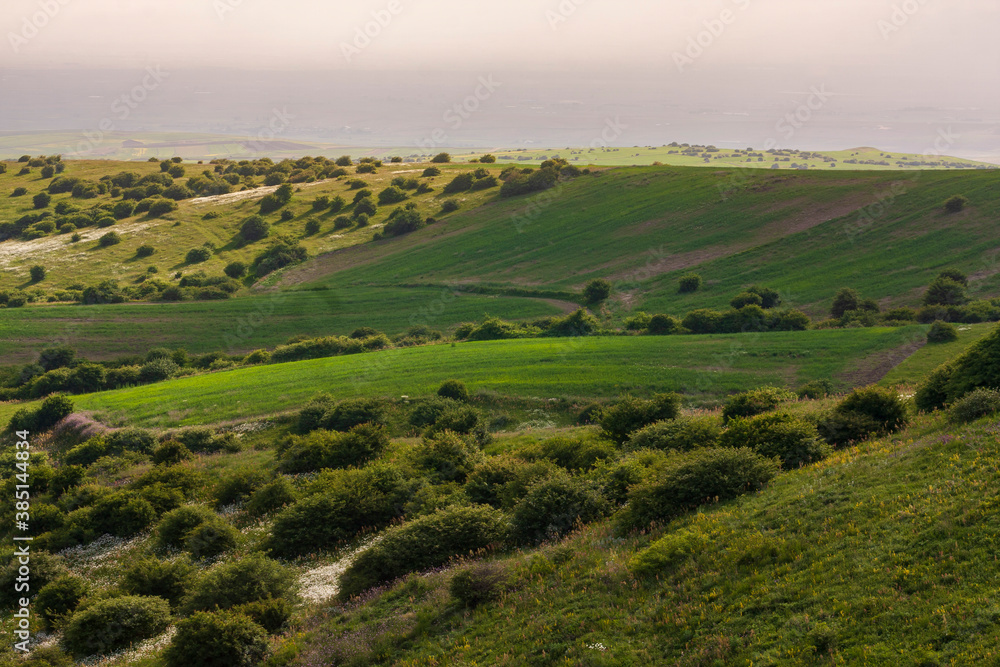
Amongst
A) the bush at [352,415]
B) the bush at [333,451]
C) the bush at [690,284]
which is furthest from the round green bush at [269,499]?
the bush at [690,284]

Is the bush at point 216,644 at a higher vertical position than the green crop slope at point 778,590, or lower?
lower

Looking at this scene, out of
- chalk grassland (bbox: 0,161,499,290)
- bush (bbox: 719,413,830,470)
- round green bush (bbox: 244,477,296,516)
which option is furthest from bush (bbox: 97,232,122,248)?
bush (bbox: 719,413,830,470)

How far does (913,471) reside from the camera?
52.2ft

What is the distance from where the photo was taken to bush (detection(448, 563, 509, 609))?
54.3 feet

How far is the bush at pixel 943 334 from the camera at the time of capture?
3997 centimetres

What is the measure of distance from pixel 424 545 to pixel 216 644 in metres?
6.58

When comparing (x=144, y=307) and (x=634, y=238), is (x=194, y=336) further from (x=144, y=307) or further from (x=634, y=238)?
(x=634, y=238)

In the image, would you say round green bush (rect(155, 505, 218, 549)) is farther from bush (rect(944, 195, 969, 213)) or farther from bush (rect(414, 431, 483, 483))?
bush (rect(944, 195, 969, 213))

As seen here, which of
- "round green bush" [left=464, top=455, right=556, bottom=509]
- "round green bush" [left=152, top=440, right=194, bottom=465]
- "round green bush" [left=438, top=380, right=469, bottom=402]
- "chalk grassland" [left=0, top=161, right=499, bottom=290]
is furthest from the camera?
"chalk grassland" [left=0, top=161, right=499, bottom=290]

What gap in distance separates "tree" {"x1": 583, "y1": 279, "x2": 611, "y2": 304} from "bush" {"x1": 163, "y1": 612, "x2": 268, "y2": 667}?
5643cm

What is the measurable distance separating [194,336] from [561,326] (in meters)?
42.6

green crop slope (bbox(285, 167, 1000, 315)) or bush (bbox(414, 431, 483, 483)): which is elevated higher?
green crop slope (bbox(285, 167, 1000, 315))

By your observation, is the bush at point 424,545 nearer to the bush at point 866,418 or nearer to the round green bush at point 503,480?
the round green bush at point 503,480

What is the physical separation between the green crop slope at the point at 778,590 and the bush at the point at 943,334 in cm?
2678
